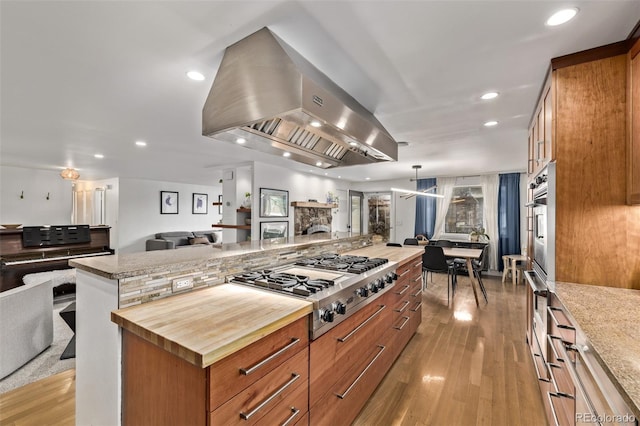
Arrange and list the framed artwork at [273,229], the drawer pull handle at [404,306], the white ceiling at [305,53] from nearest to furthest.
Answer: the white ceiling at [305,53] → the drawer pull handle at [404,306] → the framed artwork at [273,229]

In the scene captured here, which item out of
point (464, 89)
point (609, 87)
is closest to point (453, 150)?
point (464, 89)

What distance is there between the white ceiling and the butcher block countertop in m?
1.43

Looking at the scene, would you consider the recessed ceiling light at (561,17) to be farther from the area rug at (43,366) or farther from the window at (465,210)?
the window at (465,210)

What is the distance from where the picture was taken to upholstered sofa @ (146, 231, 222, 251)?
6781 mm

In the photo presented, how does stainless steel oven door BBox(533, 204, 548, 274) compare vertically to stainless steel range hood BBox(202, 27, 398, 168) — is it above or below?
below

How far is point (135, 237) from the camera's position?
7.11 m

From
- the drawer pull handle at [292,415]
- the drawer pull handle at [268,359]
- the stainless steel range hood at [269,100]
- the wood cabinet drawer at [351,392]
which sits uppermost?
the stainless steel range hood at [269,100]

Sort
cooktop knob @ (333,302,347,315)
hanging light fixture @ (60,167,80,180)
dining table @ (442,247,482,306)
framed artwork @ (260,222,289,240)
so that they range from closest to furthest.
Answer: cooktop knob @ (333,302,347,315), dining table @ (442,247,482,306), hanging light fixture @ (60,167,80,180), framed artwork @ (260,222,289,240)

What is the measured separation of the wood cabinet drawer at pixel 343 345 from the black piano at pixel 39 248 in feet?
17.4

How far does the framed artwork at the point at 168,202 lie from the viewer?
7676 millimetres

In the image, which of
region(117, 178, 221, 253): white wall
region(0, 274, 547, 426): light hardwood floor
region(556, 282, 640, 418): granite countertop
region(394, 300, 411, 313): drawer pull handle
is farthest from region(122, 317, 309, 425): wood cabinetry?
region(117, 178, 221, 253): white wall

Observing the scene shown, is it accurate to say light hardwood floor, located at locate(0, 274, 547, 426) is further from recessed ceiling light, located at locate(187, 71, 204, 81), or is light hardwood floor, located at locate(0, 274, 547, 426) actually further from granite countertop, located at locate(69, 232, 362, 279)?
recessed ceiling light, located at locate(187, 71, 204, 81)

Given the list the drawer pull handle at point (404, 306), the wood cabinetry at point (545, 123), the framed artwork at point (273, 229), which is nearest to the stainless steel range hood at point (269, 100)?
the wood cabinetry at point (545, 123)

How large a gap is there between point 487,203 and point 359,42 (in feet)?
20.1
